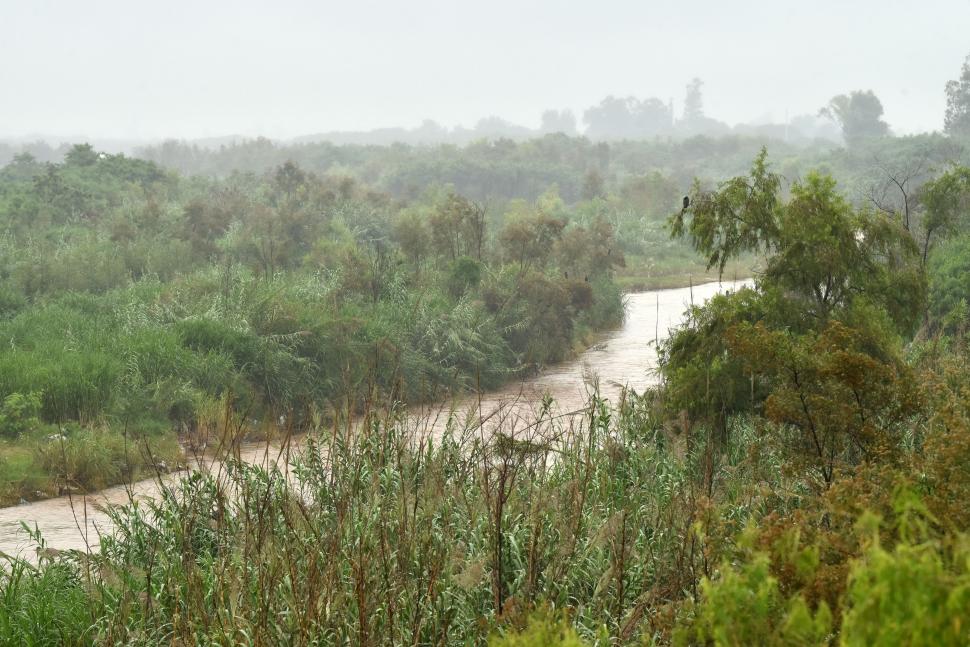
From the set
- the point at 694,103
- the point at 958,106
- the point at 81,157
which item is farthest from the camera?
the point at 694,103

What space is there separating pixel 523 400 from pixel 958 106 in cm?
5614

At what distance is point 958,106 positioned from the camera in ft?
191

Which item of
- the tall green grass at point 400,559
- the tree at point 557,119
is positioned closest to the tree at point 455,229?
the tall green grass at point 400,559

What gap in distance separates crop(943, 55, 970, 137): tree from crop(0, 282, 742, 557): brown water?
35.8m

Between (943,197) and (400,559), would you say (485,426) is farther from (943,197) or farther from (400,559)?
(943,197)

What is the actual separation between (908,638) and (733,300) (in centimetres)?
752

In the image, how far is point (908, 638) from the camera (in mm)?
1916

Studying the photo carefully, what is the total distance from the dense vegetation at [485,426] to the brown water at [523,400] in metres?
0.35

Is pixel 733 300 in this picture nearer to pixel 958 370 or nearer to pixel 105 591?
pixel 958 370

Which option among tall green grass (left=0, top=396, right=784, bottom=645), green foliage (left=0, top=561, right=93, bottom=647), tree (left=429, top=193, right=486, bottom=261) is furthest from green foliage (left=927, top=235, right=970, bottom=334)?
green foliage (left=0, top=561, right=93, bottom=647)

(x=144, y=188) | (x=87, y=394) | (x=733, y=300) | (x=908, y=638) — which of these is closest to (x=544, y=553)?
(x=908, y=638)

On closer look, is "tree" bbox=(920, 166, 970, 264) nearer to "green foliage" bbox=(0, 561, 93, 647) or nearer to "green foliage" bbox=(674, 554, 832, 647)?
"green foliage" bbox=(0, 561, 93, 647)

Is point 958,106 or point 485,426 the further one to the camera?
point 958,106

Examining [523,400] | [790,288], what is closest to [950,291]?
A: [790,288]
